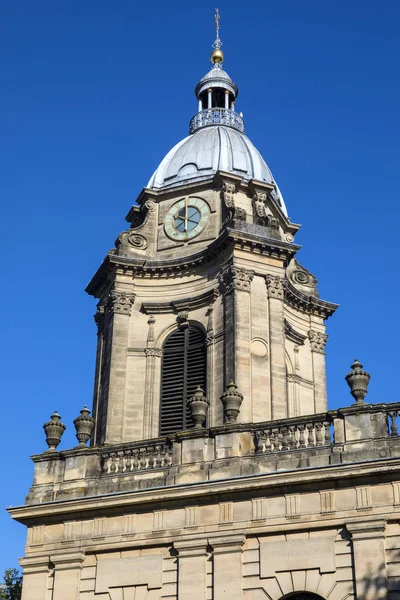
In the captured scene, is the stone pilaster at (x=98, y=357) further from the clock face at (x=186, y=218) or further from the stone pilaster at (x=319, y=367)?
the stone pilaster at (x=319, y=367)

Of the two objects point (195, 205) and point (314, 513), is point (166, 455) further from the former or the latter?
point (195, 205)

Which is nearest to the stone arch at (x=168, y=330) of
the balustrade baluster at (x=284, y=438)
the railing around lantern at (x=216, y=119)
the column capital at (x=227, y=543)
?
the balustrade baluster at (x=284, y=438)

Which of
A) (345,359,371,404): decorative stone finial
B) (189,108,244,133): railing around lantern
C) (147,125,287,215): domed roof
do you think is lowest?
(345,359,371,404): decorative stone finial

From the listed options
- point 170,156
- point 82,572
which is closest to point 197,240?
point 170,156

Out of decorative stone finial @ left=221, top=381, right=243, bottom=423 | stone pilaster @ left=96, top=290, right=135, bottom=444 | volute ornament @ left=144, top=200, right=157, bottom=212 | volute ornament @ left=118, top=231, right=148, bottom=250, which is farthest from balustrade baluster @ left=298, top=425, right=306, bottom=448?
volute ornament @ left=144, top=200, right=157, bottom=212

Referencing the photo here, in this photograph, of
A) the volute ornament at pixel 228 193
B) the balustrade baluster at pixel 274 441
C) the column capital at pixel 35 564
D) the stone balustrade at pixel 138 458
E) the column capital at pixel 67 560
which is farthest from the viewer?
the volute ornament at pixel 228 193

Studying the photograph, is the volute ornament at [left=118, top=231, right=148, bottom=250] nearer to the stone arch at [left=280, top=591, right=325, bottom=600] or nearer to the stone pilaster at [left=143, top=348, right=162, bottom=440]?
the stone pilaster at [left=143, top=348, right=162, bottom=440]

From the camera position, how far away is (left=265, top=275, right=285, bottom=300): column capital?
101ft

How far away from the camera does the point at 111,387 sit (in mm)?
30625

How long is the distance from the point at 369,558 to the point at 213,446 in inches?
182

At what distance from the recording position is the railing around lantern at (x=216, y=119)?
38.7 metres

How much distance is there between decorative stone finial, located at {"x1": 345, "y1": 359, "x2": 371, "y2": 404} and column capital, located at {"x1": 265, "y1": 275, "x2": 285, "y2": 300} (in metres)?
8.11

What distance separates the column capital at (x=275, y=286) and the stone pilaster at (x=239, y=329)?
1.91ft

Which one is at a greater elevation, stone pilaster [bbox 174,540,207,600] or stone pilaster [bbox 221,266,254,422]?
stone pilaster [bbox 221,266,254,422]
